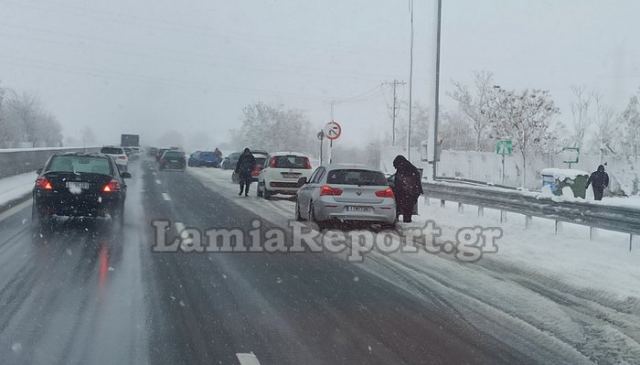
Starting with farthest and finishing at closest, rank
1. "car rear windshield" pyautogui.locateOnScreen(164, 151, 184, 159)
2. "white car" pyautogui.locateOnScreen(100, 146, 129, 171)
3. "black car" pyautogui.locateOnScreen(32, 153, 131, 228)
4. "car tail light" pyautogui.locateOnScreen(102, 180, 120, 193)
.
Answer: "car rear windshield" pyautogui.locateOnScreen(164, 151, 184, 159) < "white car" pyautogui.locateOnScreen(100, 146, 129, 171) < "car tail light" pyautogui.locateOnScreen(102, 180, 120, 193) < "black car" pyautogui.locateOnScreen(32, 153, 131, 228)

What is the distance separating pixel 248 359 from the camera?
5055 millimetres

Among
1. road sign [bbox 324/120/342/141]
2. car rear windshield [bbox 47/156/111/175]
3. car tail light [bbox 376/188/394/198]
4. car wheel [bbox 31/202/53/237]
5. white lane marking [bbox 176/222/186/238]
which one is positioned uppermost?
road sign [bbox 324/120/342/141]

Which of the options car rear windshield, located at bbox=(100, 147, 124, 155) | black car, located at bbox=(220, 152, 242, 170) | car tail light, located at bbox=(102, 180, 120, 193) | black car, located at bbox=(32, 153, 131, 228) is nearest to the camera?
black car, located at bbox=(32, 153, 131, 228)

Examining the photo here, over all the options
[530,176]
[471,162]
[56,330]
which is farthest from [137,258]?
[471,162]

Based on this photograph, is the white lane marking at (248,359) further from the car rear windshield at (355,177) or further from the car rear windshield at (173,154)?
the car rear windshield at (173,154)

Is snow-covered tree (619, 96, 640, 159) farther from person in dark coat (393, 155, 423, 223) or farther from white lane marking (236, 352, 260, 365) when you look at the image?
white lane marking (236, 352, 260, 365)

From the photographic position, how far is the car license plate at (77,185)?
1269 centimetres

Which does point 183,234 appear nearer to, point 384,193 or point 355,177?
point 355,177

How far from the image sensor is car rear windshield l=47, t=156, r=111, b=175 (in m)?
13.2

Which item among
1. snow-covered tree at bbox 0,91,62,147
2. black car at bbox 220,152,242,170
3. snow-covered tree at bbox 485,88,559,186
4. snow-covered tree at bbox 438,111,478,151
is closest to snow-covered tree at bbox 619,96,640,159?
snow-covered tree at bbox 485,88,559,186

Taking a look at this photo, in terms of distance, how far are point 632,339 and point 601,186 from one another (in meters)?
19.6

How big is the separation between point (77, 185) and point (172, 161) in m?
33.0

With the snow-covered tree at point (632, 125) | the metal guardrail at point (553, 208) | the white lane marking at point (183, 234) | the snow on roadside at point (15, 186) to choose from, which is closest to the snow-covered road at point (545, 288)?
the metal guardrail at point (553, 208)

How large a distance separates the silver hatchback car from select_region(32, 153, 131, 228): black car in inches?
159
